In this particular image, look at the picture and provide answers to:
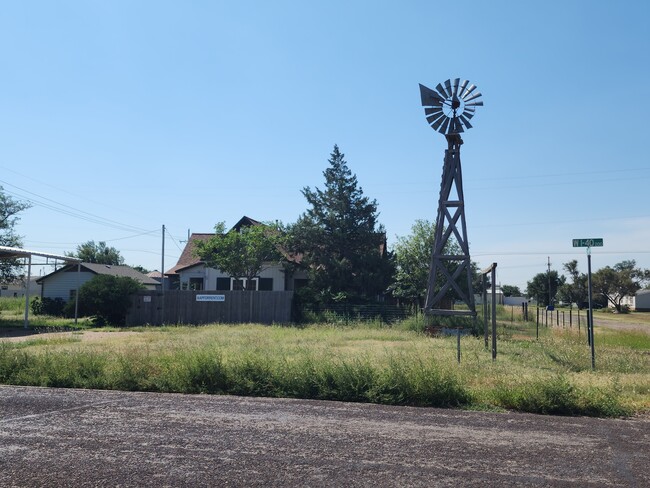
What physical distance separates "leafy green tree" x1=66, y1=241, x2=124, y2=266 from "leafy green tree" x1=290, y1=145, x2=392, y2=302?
57.5 m

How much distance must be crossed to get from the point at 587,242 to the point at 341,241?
77.1 feet

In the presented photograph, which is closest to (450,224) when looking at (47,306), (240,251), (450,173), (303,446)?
(450,173)

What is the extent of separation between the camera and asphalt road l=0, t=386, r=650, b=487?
207 inches

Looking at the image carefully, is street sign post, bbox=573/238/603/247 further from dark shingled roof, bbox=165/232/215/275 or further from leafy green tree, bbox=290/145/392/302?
dark shingled roof, bbox=165/232/215/275

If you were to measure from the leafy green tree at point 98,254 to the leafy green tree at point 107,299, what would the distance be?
57.5 metres

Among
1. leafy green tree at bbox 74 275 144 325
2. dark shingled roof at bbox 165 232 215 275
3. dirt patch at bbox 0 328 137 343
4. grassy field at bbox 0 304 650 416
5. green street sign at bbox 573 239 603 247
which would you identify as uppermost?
dark shingled roof at bbox 165 232 215 275

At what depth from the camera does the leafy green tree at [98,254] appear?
284ft

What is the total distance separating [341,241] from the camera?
35.2m

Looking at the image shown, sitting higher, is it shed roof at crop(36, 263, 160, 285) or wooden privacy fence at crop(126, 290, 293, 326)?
shed roof at crop(36, 263, 160, 285)

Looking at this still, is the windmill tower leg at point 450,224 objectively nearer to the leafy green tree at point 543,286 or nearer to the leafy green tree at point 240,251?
the leafy green tree at point 240,251

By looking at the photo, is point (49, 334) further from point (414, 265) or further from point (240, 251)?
point (414, 265)

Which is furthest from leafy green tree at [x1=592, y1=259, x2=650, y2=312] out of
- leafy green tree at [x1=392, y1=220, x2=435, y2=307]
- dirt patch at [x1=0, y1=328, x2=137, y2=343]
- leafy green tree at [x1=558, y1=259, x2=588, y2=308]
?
dirt patch at [x1=0, y1=328, x2=137, y2=343]

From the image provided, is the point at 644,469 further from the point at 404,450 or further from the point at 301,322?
the point at 301,322

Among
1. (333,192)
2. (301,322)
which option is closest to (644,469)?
(301,322)
